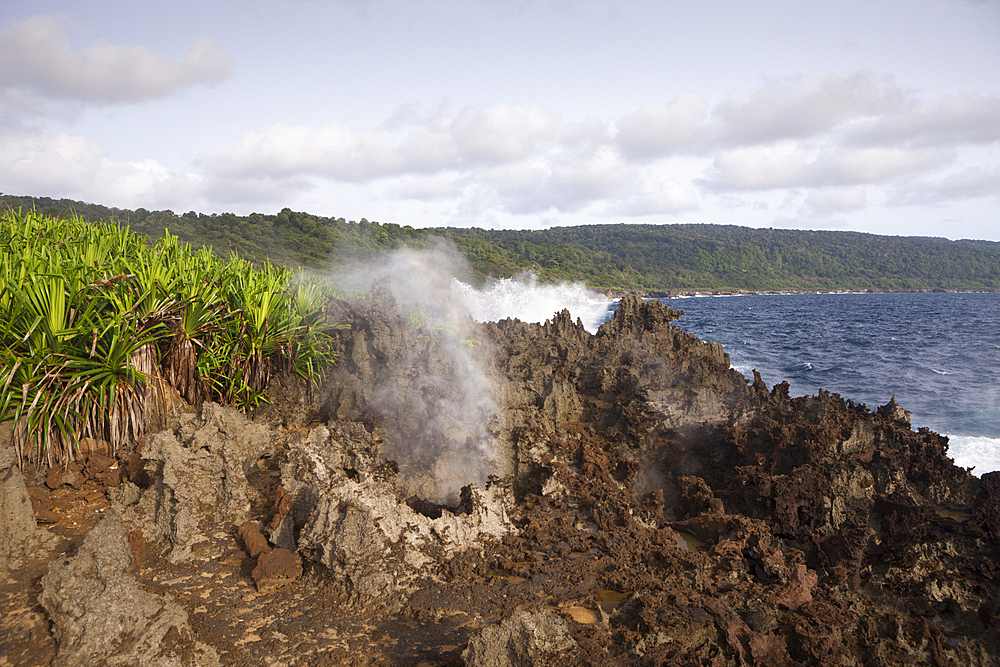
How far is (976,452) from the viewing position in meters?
10.2

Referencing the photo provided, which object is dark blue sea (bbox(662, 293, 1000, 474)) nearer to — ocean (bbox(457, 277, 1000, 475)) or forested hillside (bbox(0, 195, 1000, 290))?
ocean (bbox(457, 277, 1000, 475))

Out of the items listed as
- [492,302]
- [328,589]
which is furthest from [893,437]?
[492,302]

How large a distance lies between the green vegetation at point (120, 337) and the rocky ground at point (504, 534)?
0.35 metres

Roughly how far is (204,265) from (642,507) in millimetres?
6075

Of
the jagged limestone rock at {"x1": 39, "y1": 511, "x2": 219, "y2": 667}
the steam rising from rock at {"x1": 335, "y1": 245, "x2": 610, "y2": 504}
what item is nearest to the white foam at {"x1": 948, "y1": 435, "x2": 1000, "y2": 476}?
the steam rising from rock at {"x1": 335, "y1": 245, "x2": 610, "y2": 504}

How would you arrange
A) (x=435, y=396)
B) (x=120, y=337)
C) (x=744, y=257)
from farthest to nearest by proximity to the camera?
(x=744, y=257) < (x=435, y=396) < (x=120, y=337)

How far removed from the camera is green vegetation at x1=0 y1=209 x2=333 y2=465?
4613 millimetres

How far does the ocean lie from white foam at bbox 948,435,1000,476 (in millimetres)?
14

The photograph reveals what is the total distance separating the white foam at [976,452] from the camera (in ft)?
30.4

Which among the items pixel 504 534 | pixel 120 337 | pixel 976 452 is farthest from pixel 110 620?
Answer: pixel 976 452

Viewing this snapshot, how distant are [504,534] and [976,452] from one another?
10.5 metres

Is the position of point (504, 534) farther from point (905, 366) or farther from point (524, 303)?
point (524, 303)

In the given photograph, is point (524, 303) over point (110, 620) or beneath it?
over

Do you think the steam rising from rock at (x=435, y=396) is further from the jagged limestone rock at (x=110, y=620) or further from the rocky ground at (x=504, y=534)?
the jagged limestone rock at (x=110, y=620)
